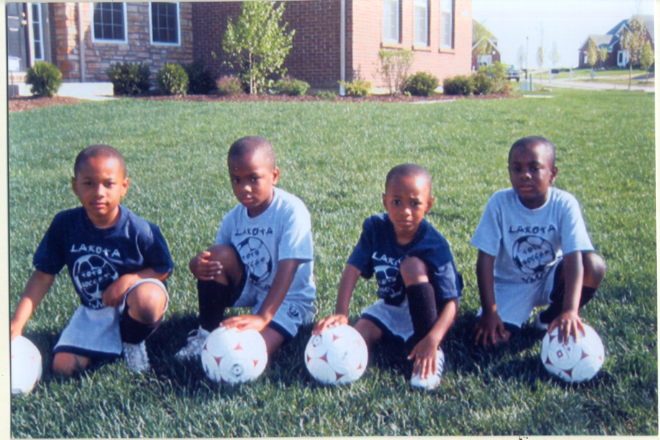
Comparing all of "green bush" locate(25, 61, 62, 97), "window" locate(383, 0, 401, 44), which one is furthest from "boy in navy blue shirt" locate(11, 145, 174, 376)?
"window" locate(383, 0, 401, 44)

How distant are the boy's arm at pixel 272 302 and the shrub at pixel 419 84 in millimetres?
12724

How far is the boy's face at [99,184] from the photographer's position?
2949 millimetres

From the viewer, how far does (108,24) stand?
13.8m

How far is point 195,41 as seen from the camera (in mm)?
12883

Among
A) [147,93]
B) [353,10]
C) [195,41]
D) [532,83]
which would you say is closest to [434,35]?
[532,83]

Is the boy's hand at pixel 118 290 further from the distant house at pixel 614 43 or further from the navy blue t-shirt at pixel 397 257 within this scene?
the distant house at pixel 614 43

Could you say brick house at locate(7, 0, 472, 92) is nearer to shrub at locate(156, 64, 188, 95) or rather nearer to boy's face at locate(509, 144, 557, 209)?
shrub at locate(156, 64, 188, 95)

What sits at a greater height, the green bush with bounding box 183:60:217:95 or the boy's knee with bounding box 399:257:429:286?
the green bush with bounding box 183:60:217:95

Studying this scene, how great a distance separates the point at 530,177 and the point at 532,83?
12.4m

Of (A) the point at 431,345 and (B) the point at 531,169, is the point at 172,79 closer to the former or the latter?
(B) the point at 531,169

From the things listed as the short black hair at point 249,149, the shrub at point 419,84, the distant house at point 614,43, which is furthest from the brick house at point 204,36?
the short black hair at point 249,149

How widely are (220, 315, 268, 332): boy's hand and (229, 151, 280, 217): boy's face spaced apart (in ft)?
2.00

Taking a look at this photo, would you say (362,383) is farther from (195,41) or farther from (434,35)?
(434,35)

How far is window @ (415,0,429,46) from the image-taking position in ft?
53.6
